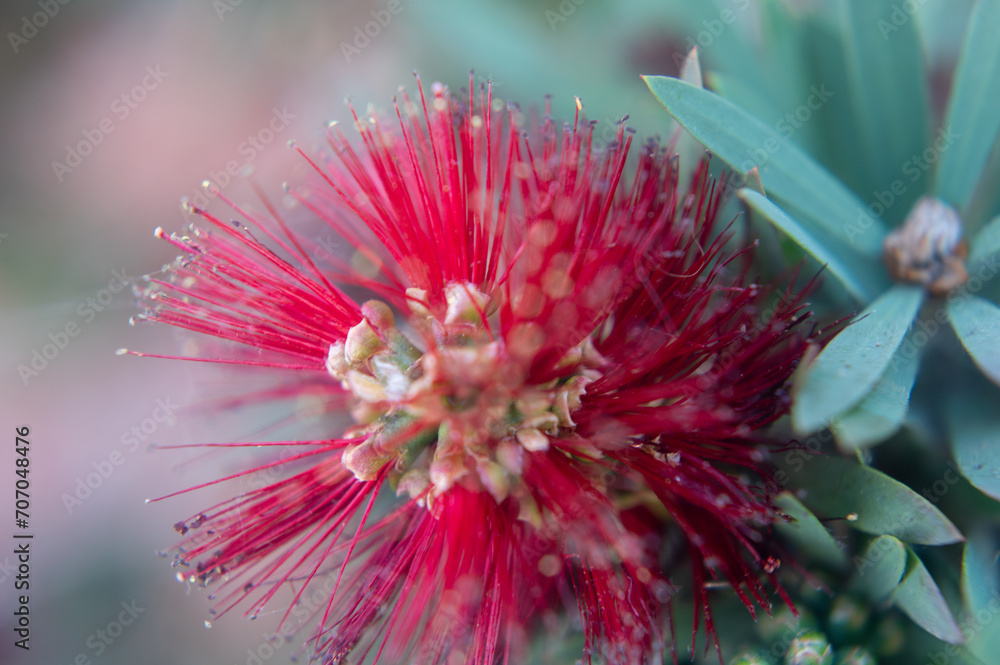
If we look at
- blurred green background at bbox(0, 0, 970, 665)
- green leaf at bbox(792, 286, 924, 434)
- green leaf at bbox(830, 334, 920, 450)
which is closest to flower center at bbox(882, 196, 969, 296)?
green leaf at bbox(792, 286, 924, 434)

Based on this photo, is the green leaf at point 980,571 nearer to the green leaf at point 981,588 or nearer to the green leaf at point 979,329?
the green leaf at point 981,588

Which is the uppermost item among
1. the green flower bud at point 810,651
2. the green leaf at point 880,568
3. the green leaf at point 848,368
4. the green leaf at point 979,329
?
the green leaf at point 848,368

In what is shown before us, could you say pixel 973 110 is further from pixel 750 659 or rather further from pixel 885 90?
pixel 750 659

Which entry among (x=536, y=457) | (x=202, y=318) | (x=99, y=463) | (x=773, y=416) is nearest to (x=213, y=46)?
(x=99, y=463)

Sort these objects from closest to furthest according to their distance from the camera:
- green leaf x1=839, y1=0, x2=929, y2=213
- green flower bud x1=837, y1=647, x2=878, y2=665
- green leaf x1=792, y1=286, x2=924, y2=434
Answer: green leaf x1=792, y1=286, x2=924, y2=434, green flower bud x1=837, y1=647, x2=878, y2=665, green leaf x1=839, y1=0, x2=929, y2=213

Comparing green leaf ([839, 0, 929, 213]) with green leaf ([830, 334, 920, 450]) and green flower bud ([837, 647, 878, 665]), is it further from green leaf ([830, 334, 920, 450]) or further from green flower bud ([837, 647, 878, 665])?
green flower bud ([837, 647, 878, 665])

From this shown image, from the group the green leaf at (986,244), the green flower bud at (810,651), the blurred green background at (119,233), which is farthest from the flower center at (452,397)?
the blurred green background at (119,233)
